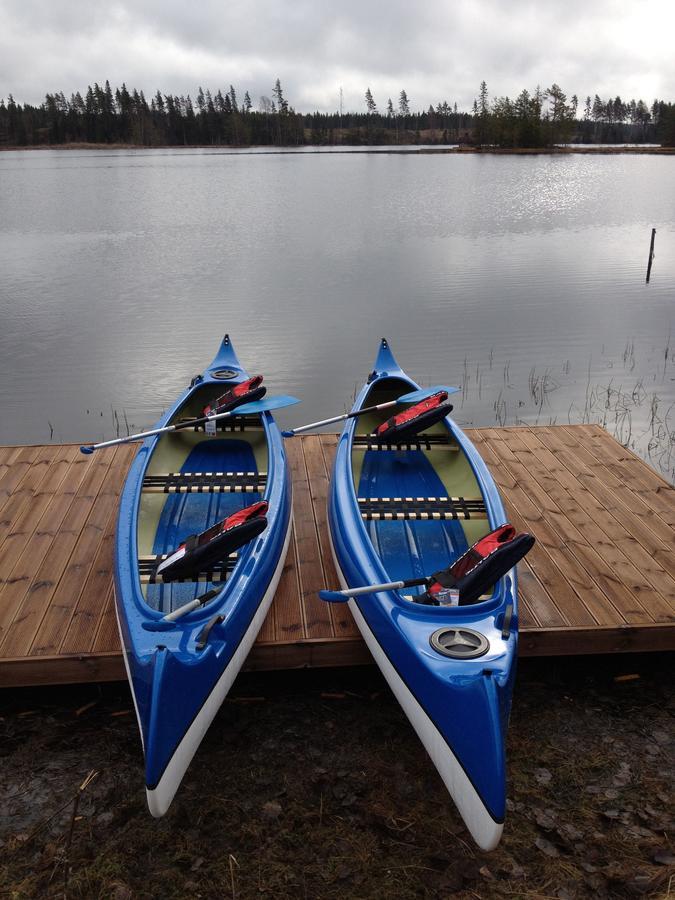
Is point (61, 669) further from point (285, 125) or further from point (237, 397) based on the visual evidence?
point (285, 125)

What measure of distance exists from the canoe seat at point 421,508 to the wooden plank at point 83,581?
1.91 meters

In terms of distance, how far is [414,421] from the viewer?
5.72m

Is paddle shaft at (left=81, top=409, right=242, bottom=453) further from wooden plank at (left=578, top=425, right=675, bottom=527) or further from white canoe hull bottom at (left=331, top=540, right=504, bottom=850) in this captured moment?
wooden plank at (left=578, top=425, right=675, bottom=527)

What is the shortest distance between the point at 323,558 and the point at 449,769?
6.81ft

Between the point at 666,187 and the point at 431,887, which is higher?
the point at 666,187

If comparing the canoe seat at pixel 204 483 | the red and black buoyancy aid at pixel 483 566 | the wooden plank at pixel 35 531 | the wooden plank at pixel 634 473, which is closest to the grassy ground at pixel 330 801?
the wooden plank at pixel 35 531

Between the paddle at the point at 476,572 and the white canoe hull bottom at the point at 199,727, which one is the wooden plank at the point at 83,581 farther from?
the paddle at the point at 476,572

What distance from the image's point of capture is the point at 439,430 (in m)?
6.05

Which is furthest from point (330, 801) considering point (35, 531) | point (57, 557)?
point (35, 531)

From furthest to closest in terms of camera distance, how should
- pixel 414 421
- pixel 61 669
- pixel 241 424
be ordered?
pixel 241 424 < pixel 414 421 < pixel 61 669

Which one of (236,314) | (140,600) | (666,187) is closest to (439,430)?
(140,600)

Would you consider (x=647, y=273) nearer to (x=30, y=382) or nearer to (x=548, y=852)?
(x=30, y=382)

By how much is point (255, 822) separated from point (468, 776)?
116cm

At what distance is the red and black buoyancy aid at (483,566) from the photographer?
350 centimetres
